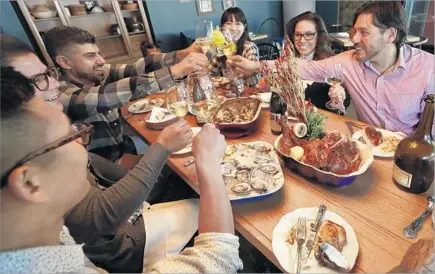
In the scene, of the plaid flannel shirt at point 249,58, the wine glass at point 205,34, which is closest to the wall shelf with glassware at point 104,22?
the plaid flannel shirt at point 249,58

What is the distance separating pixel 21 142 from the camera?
43 cm

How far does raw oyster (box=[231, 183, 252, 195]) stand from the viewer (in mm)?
741

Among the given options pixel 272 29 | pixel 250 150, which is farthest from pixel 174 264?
pixel 272 29

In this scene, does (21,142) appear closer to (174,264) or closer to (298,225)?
(174,264)

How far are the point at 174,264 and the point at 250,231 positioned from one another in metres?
0.21

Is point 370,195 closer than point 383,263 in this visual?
No

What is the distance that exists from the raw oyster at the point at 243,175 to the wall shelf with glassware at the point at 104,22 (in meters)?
3.25

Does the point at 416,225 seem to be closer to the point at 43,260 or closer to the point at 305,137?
the point at 305,137

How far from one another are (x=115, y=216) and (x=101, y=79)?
4.36 ft

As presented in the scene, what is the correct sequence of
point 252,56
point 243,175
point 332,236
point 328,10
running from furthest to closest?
point 328,10, point 252,56, point 243,175, point 332,236

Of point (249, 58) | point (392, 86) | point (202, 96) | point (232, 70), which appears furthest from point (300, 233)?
point (249, 58)

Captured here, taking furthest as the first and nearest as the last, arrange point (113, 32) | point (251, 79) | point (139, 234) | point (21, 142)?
point (113, 32) < point (251, 79) < point (139, 234) < point (21, 142)

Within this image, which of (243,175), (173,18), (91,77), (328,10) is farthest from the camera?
(328,10)

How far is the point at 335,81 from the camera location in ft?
4.14
